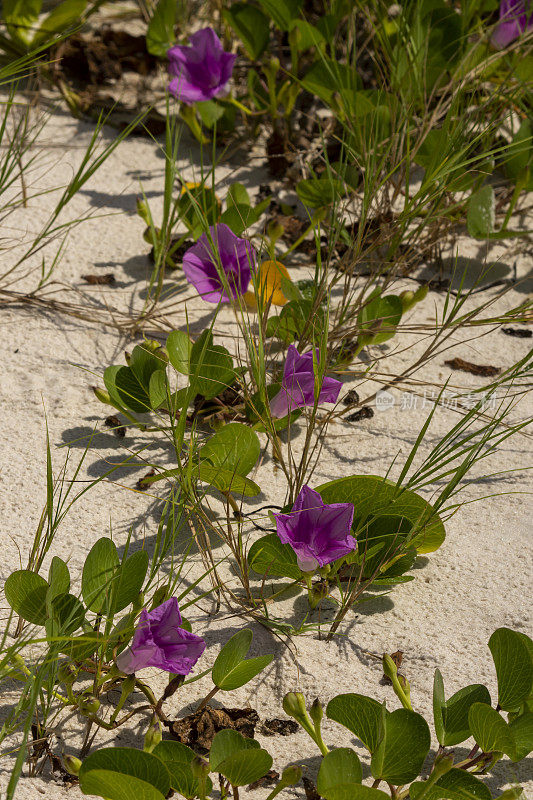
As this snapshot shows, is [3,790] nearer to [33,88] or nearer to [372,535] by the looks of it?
[372,535]

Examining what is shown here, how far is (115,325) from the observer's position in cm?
153

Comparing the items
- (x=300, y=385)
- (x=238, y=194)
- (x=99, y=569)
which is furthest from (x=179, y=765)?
(x=238, y=194)

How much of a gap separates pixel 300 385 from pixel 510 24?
1.19 meters

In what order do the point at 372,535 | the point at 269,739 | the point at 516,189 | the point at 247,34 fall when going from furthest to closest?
the point at 247,34, the point at 516,189, the point at 372,535, the point at 269,739

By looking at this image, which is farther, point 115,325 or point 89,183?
point 89,183

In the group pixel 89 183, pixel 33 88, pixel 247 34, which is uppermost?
pixel 247 34

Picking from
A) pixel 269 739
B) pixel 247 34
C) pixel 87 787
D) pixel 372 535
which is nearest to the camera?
pixel 87 787

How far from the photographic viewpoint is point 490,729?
891mm

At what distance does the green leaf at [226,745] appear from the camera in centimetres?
87

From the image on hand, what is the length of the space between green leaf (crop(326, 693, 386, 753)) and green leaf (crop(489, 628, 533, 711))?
155 mm

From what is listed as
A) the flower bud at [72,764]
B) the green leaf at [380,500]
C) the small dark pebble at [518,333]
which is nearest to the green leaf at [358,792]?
the flower bud at [72,764]

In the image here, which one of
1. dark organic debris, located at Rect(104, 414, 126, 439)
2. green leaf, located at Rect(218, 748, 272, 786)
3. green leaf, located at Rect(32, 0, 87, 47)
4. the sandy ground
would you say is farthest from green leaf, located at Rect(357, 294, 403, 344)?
green leaf, located at Rect(32, 0, 87, 47)

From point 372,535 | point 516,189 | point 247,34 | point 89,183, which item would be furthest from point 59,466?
point 247,34

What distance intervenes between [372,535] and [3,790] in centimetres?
53
